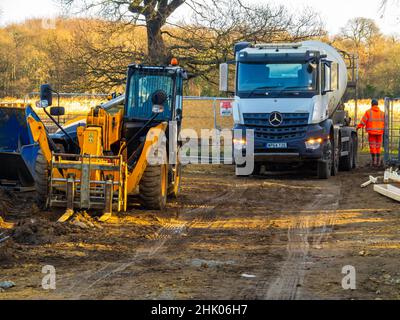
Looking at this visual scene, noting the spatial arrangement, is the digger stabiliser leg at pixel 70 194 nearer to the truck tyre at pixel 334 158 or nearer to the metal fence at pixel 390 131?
the truck tyre at pixel 334 158

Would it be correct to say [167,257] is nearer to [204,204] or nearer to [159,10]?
[204,204]

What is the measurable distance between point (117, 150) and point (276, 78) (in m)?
6.20

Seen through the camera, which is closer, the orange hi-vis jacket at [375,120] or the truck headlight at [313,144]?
the truck headlight at [313,144]

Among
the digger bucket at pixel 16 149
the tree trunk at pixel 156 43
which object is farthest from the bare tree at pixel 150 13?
the digger bucket at pixel 16 149

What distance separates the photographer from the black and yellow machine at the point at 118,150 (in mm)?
10570

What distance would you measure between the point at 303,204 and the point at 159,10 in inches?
529

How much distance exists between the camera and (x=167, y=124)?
11.9m

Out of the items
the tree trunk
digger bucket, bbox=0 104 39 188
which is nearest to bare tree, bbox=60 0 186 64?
the tree trunk

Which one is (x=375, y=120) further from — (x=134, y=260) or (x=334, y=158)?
(x=134, y=260)

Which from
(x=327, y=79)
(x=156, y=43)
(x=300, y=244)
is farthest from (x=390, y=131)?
(x=300, y=244)

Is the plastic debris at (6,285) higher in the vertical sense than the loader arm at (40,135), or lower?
lower

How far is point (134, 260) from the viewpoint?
26.5 ft

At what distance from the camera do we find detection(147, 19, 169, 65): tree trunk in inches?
956

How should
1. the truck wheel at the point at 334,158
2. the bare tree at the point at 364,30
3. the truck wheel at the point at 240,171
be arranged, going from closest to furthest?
the truck wheel at the point at 240,171 < the truck wheel at the point at 334,158 < the bare tree at the point at 364,30
